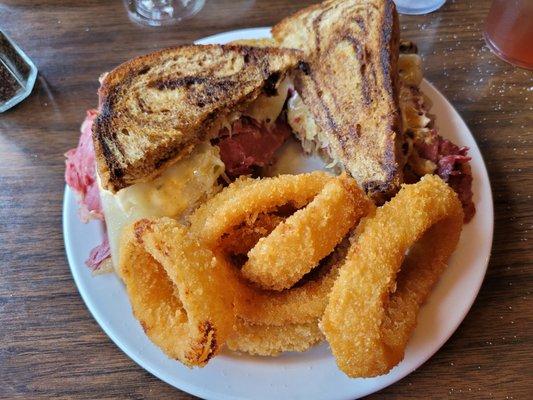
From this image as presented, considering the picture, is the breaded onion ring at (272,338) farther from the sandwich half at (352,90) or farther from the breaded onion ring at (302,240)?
the sandwich half at (352,90)

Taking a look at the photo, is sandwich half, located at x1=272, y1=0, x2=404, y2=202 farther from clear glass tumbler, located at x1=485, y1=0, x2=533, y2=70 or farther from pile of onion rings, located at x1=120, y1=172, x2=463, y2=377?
clear glass tumbler, located at x1=485, y1=0, x2=533, y2=70

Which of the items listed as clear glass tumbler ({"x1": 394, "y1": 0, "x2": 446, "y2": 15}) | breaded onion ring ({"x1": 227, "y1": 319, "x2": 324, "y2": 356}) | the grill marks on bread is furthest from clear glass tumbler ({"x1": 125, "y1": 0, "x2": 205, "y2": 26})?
breaded onion ring ({"x1": 227, "y1": 319, "x2": 324, "y2": 356})

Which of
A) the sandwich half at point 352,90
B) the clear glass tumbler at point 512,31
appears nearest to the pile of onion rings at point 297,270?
the sandwich half at point 352,90

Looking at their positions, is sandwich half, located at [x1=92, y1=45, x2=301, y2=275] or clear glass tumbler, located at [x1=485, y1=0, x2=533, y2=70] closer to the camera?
sandwich half, located at [x1=92, y1=45, x2=301, y2=275]

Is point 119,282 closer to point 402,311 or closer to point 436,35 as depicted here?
point 402,311

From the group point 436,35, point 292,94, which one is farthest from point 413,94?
point 436,35

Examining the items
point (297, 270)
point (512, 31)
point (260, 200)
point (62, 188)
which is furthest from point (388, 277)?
point (512, 31)
